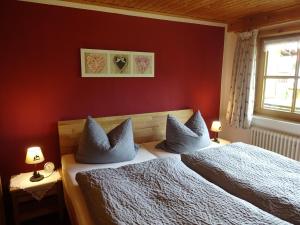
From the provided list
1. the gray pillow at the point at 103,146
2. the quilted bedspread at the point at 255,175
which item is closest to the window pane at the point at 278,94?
the quilted bedspread at the point at 255,175

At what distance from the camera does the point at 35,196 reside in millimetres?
2162

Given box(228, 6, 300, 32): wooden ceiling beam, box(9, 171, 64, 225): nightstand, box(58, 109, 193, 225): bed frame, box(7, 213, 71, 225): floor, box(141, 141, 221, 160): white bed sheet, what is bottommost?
box(7, 213, 71, 225): floor

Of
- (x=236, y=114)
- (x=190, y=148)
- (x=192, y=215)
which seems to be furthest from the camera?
(x=236, y=114)

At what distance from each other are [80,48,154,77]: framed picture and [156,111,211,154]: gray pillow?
2.45 feet

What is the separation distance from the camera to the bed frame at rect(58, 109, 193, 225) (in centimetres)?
257

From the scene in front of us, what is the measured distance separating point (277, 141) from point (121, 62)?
2.29 metres

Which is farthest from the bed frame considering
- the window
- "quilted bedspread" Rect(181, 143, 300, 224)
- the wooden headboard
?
the window

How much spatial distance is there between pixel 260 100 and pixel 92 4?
8.78 feet

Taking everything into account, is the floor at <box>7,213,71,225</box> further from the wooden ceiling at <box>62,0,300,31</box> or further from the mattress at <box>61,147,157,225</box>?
the wooden ceiling at <box>62,0,300,31</box>

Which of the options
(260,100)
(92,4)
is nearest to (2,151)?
(92,4)

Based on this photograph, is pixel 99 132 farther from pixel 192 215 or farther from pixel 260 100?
pixel 260 100

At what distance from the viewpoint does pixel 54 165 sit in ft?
8.56

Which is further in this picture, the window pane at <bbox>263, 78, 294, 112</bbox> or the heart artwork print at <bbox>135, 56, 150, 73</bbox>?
the window pane at <bbox>263, 78, 294, 112</bbox>

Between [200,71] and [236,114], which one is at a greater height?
[200,71]
